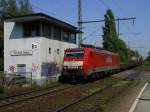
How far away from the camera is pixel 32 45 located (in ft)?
97.2

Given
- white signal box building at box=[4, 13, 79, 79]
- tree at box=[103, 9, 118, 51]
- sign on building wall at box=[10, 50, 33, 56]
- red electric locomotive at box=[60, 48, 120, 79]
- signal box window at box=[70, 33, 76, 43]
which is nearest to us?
Answer: red electric locomotive at box=[60, 48, 120, 79]

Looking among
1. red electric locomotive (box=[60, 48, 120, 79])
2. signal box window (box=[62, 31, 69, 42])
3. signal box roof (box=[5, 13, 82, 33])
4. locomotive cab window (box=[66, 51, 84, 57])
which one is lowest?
red electric locomotive (box=[60, 48, 120, 79])

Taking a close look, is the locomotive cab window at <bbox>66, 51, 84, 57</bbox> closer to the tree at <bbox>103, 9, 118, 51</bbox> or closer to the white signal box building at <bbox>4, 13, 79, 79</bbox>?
the white signal box building at <bbox>4, 13, 79, 79</bbox>

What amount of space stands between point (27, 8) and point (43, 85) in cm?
3487

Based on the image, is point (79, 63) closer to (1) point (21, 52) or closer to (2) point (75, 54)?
(2) point (75, 54)

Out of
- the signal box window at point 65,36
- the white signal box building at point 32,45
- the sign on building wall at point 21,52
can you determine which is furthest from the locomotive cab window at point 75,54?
the signal box window at point 65,36

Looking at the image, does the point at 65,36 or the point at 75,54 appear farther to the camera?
the point at 65,36

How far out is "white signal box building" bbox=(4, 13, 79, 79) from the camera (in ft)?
95.9

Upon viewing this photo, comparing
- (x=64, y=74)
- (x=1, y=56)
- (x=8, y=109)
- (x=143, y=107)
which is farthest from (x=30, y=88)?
(x=1, y=56)

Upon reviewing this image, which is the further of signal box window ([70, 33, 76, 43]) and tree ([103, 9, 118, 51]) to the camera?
tree ([103, 9, 118, 51])

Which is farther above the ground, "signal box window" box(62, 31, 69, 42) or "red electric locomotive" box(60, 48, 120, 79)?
"signal box window" box(62, 31, 69, 42)

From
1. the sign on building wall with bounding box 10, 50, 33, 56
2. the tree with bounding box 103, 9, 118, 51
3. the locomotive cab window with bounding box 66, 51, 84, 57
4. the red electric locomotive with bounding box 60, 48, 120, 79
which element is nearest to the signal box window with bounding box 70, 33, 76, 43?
the red electric locomotive with bounding box 60, 48, 120, 79

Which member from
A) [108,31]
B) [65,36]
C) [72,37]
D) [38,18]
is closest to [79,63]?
[38,18]

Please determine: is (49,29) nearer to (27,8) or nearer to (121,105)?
(121,105)
